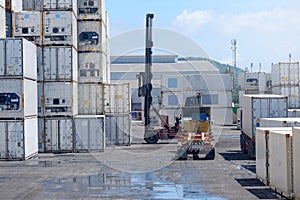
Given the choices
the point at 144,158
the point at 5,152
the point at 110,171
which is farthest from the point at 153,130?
the point at 110,171

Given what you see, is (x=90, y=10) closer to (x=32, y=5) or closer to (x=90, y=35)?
(x=90, y=35)

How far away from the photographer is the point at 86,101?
1448 inches

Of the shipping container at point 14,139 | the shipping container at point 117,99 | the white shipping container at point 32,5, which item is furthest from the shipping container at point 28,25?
the shipping container at point 117,99

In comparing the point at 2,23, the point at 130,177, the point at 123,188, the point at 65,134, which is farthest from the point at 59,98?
the point at 123,188

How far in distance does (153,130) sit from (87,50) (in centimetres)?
840

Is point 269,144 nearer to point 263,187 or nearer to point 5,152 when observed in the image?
point 263,187

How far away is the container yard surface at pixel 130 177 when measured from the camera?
17.9 m

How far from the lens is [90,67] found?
3659 cm

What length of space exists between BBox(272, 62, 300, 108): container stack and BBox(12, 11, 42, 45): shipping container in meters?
22.2

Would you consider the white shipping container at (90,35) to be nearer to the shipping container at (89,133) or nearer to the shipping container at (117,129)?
the shipping container at (117,129)

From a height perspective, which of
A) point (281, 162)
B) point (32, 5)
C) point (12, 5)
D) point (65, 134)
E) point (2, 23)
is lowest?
point (65, 134)

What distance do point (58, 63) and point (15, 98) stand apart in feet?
16.4

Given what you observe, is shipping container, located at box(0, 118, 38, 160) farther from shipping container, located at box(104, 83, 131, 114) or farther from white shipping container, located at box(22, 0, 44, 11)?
shipping container, located at box(104, 83, 131, 114)

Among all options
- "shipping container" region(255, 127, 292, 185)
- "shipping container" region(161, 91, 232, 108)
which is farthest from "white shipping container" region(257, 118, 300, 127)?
"shipping container" region(161, 91, 232, 108)
